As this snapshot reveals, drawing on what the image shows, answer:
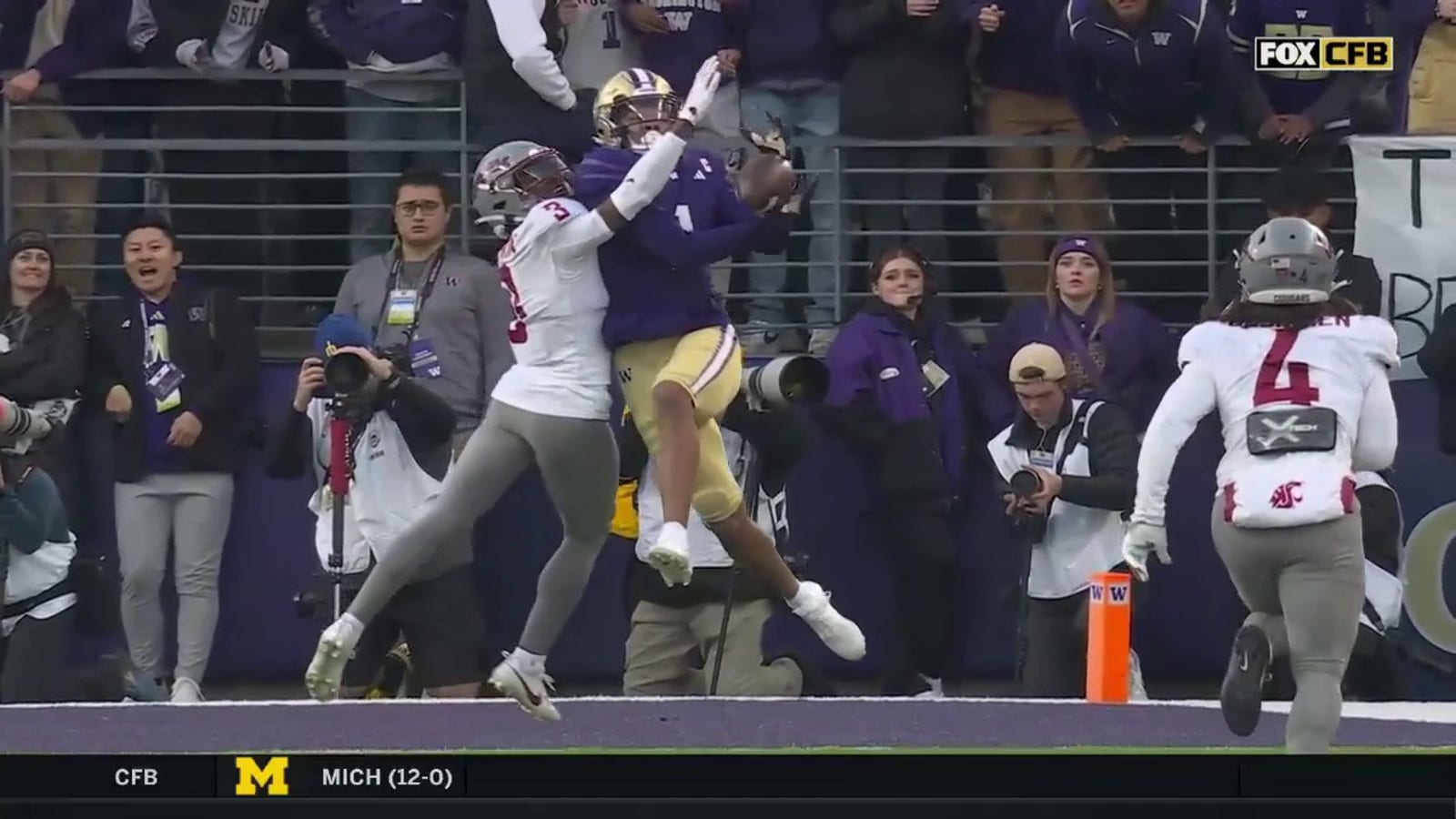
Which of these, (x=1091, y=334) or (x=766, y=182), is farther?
(x=1091, y=334)

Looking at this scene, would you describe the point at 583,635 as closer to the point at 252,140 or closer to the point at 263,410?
the point at 263,410

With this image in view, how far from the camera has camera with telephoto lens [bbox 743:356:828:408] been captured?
7.97 m

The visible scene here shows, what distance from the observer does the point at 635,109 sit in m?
7.47

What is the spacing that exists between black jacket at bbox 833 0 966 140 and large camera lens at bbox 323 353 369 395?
72.3 inches

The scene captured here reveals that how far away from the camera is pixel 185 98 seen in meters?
9.43

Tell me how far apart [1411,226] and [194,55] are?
353 centimetres

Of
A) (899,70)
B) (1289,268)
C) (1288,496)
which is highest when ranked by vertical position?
(899,70)

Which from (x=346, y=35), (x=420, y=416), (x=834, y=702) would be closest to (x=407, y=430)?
(x=420, y=416)

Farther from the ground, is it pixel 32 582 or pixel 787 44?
pixel 787 44

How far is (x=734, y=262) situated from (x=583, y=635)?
1.16m

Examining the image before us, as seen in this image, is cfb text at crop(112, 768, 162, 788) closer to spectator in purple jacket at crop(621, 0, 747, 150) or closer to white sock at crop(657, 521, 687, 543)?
white sock at crop(657, 521, 687, 543)

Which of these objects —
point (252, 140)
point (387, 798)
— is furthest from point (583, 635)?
point (387, 798)

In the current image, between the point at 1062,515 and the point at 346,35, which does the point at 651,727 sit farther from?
the point at 346,35

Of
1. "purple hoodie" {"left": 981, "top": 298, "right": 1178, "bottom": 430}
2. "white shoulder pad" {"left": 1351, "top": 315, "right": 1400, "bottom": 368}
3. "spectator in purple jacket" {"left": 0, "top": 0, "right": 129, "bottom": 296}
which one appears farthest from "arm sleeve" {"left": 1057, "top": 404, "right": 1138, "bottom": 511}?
"spectator in purple jacket" {"left": 0, "top": 0, "right": 129, "bottom": 296}
